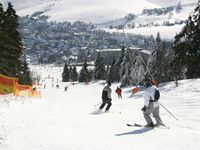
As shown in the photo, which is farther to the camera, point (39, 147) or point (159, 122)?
point (159, 122)

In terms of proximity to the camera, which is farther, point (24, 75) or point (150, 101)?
point (24, 75)

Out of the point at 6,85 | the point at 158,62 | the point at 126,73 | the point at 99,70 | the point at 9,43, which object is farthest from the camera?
the point at 99,70

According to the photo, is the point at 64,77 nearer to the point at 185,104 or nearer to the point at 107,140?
the point at 185,104

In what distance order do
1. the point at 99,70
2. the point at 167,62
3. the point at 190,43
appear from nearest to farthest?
the point at 190,43 < the point at 167,62 < the point at 99,70

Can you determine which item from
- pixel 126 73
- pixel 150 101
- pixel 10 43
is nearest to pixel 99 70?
pixel 126 73

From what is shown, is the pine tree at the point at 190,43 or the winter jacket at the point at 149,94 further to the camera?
the pine tree at the point at 190,43

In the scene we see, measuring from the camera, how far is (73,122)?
52.9 ft

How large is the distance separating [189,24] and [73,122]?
3821cm

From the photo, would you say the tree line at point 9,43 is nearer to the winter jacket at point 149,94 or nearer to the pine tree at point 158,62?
the pine tree at point 158,62

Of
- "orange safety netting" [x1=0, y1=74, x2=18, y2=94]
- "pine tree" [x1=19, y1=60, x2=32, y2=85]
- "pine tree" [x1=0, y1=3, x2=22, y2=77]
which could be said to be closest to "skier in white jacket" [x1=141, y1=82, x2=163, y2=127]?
"orange safety netting" [x1=0, y1=74, x2=18, y2=94]

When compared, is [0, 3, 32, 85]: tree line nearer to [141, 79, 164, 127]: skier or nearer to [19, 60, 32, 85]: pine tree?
[19, 60, 32, 85]: pine tree

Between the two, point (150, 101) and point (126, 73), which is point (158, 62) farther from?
point (150, 101)

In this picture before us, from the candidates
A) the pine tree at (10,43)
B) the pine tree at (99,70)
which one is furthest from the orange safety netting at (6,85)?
the pine tree at (99,70)

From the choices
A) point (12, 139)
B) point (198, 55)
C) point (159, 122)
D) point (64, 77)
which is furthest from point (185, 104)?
point (64, 77)
